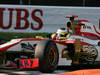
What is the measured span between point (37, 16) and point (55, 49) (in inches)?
215

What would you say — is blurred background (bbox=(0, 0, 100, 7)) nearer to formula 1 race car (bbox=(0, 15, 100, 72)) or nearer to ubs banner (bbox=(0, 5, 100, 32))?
ubs banner (bbox=(0, 5, 100, 32))

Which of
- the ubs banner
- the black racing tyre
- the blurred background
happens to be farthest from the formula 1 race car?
the blurred background

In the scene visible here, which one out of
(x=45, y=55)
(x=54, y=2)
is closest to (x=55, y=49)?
(x=45, y=55)

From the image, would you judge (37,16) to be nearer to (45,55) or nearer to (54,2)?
(54,2)

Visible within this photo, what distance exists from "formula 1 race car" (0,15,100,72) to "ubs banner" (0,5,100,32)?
3804 millimetres

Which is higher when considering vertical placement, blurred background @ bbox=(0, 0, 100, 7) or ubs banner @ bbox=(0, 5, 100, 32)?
blurred background @ bbox=(0, 0, 100, 7)

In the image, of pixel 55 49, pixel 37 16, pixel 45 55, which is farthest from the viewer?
pixel 37 16

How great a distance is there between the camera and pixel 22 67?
19.4 ft

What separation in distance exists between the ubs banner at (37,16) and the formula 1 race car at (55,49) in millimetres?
3804

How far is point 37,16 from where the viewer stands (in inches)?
461

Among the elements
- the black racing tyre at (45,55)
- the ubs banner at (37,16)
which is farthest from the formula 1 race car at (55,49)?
the ubs banner at (37,16)

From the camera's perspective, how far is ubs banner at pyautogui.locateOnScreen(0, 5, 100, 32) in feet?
38.2

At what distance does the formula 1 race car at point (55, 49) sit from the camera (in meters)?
5.96

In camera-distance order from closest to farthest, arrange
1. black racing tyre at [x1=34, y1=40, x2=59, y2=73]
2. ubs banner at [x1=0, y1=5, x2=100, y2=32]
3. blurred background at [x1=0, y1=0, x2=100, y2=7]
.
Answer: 1. black racing tyre at [x1=34, y1=40, x2=59, y2=73]
2. ubs banner at [x1=0, y1=5, x2=100, y2=32]
3. blurred background at [x1=0, y1=0, x2=100, y2=7]
